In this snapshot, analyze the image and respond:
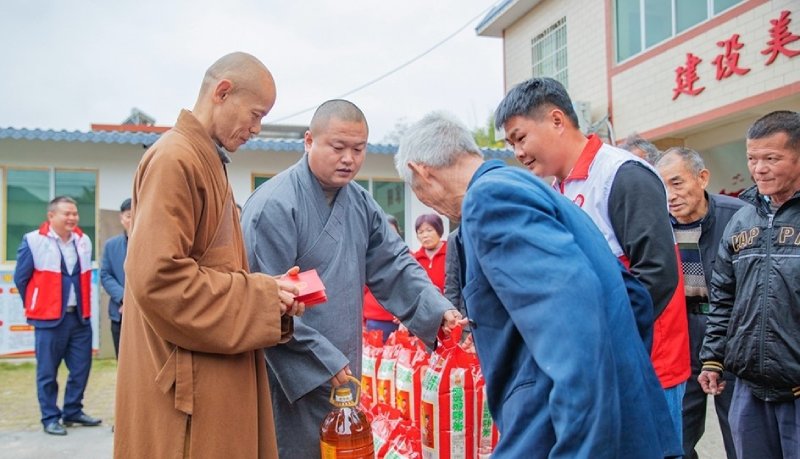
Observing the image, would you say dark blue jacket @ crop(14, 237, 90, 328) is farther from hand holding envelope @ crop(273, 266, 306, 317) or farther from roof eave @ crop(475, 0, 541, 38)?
roof eave @ crop(475, 0, 541, 38)

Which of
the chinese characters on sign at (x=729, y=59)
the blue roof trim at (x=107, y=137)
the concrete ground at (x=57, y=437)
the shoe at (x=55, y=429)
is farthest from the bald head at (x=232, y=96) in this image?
the chinese characters on sign at (x=729, y=59)

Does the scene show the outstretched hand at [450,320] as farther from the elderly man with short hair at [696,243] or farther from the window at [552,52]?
the window at [552,52]

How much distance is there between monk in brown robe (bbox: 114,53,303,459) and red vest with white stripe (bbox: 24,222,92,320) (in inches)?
150

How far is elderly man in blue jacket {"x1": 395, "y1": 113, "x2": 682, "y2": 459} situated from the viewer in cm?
118

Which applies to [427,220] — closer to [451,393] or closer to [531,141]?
[451,393]

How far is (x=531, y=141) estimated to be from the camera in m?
2.01

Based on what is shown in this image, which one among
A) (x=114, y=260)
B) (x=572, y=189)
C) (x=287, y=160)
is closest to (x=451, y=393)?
(x=572, y=189)

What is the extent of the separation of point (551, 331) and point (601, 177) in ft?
3.42

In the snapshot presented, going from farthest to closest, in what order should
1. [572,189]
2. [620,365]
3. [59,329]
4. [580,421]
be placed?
[59,329] → [572,189] → [620,365] → [580,421]

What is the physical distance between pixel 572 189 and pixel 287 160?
7104 millimetres

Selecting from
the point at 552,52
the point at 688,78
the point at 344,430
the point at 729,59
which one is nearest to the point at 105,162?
the point at 344,430

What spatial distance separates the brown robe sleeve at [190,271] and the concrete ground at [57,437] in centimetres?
326

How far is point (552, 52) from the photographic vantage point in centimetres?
1130

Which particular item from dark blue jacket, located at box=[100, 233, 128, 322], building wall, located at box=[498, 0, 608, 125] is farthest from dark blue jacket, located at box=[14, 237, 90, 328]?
building wall, located at box=[498, 0, 608, 125]
